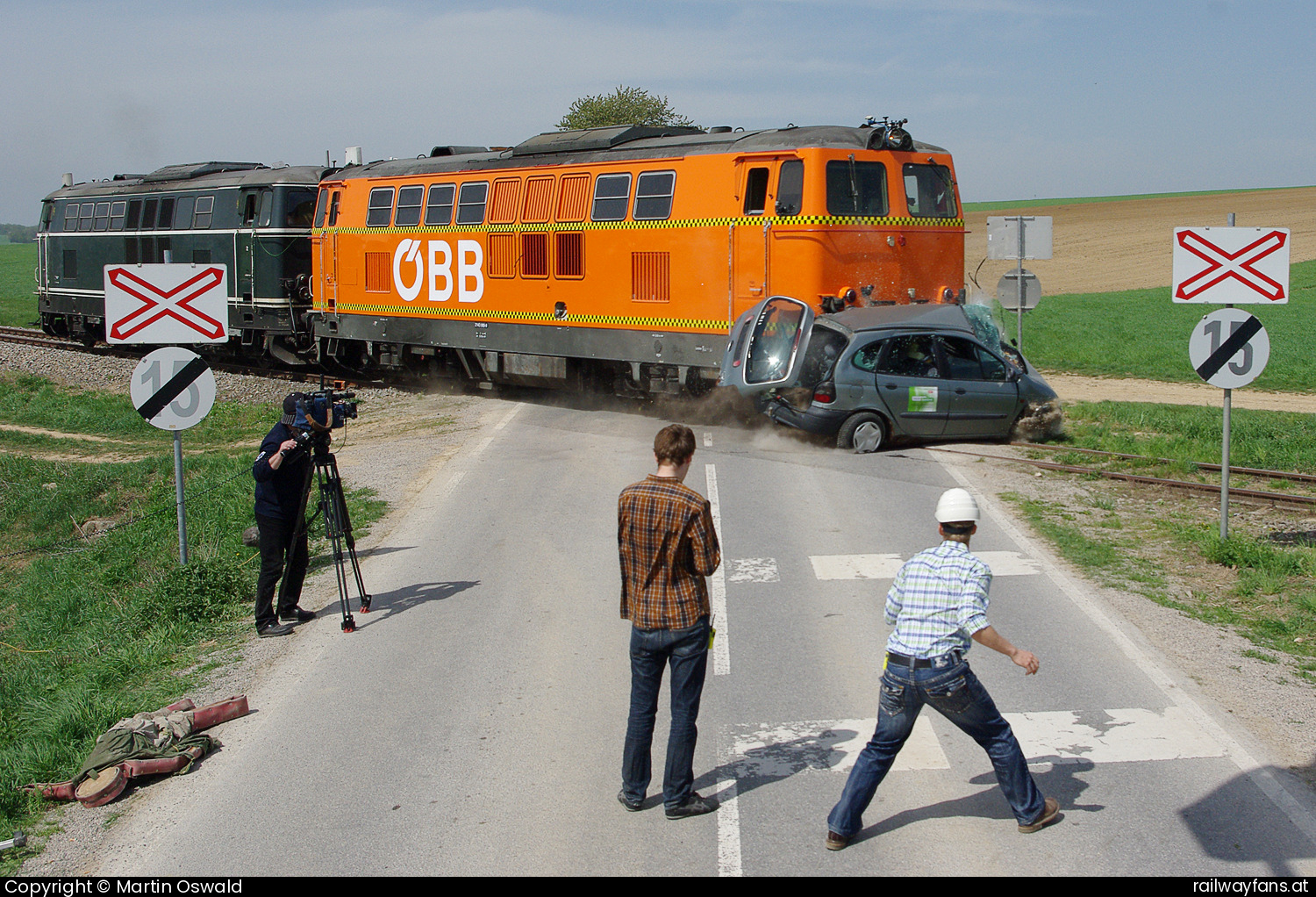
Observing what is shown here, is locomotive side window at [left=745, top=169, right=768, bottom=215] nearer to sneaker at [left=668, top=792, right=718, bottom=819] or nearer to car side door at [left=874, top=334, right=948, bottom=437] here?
car side door at [left=874, top=334, right=948, bottom=437]

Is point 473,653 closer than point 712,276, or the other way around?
point 473,653

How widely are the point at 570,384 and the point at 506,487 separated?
20.3ft

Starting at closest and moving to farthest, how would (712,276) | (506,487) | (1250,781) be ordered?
(1250,781), (506,487), (712,276)

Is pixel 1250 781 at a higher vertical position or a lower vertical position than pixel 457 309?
lower

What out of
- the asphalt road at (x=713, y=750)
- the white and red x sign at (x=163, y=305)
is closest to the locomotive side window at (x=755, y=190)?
the asphalt road at (x=713, y=750)

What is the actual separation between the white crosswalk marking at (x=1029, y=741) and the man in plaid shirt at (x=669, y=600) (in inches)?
25.0

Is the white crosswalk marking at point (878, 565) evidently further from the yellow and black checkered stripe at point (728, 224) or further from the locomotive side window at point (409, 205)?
the locomotive side window at point (409, 205)

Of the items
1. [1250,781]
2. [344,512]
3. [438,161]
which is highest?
[438,161]

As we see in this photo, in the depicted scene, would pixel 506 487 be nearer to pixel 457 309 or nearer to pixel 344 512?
pixel 344 512

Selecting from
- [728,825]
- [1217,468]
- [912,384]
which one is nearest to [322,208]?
[912,384]

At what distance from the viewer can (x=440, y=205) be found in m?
20.7

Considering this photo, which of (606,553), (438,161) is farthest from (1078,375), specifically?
(606,553)

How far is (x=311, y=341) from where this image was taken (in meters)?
25.7

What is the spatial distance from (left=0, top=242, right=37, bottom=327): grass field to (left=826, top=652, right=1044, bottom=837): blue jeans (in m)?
41.9
